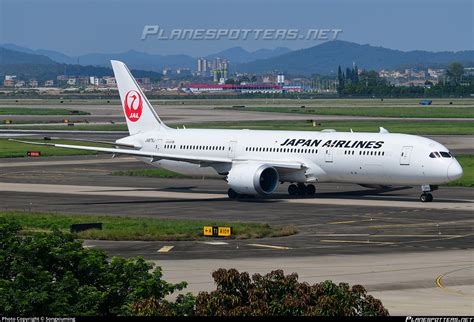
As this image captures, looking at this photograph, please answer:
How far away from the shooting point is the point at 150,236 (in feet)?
184

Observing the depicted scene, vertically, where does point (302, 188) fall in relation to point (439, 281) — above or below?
above

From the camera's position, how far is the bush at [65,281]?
1185 inches

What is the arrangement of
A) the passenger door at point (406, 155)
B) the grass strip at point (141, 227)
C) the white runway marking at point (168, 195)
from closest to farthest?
the grass strip at point (141, 227), the white runway marking at point (168, 195), the passenger door at point (406, 155)

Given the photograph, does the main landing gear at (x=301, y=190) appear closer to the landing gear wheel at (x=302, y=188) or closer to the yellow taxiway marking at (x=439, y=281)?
the landing gear wheel at (x=302, y=188)

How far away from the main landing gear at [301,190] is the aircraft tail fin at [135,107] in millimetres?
13202

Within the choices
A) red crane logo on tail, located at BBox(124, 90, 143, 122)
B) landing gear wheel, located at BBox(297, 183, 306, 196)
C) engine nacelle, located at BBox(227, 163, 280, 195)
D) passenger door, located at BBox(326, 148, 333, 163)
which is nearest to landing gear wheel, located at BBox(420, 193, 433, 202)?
passenger door, located at BBox(326, 148, 333, 163)

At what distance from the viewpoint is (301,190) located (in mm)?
78000

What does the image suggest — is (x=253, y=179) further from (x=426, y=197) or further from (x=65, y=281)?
(x=65, y=281)

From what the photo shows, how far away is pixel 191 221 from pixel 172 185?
2551 centimetres

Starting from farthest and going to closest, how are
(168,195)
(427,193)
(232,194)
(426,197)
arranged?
(168,195) < (232,194) < (427,193) < (426,197)

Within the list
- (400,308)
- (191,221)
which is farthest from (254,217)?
(400,308)

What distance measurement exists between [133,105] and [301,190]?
1689 cm

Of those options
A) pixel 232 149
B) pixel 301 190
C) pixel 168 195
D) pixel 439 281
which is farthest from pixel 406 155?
pixel 439 281

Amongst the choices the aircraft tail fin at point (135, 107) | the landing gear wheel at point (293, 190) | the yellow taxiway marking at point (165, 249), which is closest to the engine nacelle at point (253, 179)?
the landing gear wheel at point (293, 190)
